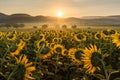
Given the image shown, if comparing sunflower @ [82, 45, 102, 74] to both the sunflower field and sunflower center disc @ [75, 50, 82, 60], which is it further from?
sunflower center disc @ [75, 50, 82, 60]

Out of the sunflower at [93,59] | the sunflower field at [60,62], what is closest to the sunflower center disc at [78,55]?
the sunflower field at [60,62]

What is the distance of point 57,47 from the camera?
35.1 ft

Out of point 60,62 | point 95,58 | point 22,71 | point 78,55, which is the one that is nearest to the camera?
point 22,71

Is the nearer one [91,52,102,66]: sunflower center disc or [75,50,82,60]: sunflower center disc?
[91,52,102,66]: sunflower center disc

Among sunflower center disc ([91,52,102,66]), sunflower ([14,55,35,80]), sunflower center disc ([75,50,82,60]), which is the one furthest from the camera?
sunflower center disc ([75,50,82,60])

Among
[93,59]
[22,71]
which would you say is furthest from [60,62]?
[22,71]

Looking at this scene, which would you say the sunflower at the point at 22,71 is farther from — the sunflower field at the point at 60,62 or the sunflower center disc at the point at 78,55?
the sunflower center disc at the point at 78,55

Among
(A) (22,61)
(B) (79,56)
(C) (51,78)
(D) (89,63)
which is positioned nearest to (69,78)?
(C) (51,78)

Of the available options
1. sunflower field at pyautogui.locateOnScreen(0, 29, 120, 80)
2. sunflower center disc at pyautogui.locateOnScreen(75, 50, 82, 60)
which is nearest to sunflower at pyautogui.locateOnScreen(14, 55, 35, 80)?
sunflower field at pyautogui.locateOnScreen(0, 29, 120, 80)

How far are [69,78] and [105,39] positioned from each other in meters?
3.51

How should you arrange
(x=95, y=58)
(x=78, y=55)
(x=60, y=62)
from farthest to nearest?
(x=60, y=62) < (x=78, y=55) < (x=95, y=58)

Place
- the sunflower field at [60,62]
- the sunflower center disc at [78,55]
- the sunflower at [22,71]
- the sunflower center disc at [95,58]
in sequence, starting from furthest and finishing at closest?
the sunflower center disc at [78,55] < the sunflower center disc at [95,58] < the sunflower field at [60,62] < the sunflower at [22,71]

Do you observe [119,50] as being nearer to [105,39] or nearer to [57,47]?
[57,47]

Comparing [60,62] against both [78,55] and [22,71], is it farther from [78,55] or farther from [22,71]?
[22,71]
